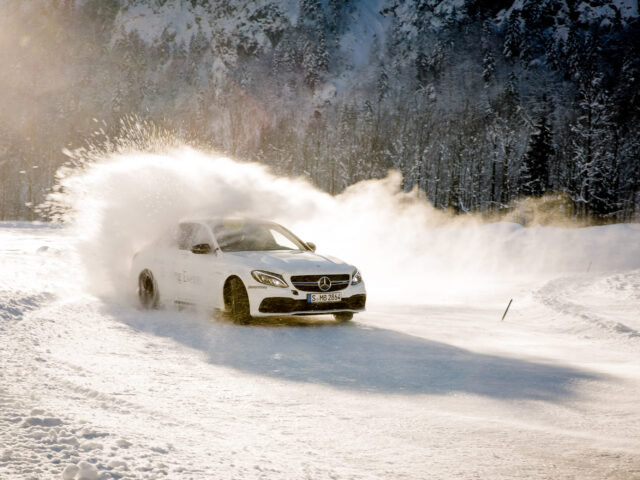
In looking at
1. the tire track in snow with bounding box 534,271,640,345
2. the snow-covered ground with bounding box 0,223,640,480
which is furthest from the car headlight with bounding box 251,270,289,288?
the tire track in snow with bounding box 534,271,640,345

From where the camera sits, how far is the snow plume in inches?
535

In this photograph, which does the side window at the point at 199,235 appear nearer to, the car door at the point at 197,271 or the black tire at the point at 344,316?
the car door at the point at 197,271

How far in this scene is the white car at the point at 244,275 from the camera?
9.67m

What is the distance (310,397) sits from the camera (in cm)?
584

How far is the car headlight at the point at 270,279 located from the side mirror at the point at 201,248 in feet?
4.02

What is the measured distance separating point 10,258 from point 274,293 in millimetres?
16295

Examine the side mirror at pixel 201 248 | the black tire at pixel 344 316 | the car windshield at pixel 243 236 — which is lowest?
the black tire at pixel 344 316

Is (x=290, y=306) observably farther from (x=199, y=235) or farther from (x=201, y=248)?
(x=199, y=235)

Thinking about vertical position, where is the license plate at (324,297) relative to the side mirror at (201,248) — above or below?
below

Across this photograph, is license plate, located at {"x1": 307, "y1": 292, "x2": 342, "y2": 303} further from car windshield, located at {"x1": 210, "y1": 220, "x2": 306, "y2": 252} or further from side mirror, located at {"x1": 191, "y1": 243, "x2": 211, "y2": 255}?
side mirror, located at {"x1": 191, "y1": 243, "x2": 211, "y2": 255}

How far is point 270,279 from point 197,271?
158cm

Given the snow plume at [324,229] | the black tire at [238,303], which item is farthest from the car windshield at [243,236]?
the snow plume at [324,229]

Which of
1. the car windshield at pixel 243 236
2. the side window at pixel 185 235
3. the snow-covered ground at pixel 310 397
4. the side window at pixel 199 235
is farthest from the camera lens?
the side window at pixel 185 235

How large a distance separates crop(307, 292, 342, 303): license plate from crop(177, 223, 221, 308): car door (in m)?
1.47
